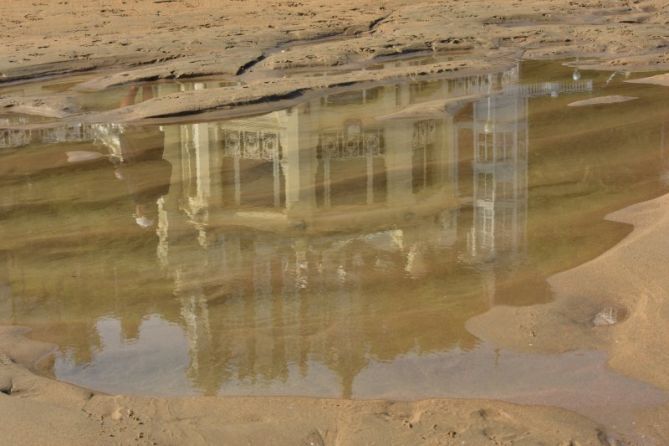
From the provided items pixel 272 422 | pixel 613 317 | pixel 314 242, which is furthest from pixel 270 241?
pixel 272 422

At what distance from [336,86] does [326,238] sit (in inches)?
219

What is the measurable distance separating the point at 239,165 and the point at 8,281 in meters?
3.09

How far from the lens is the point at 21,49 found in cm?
1562

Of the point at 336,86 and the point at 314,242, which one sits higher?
the point at 336,86

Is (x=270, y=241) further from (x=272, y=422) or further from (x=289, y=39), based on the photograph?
(x=289, y=39)

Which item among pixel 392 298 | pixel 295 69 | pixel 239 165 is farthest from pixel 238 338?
pixel 295 69

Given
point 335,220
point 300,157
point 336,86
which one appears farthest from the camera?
point 336,86

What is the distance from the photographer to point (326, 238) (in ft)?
25.1

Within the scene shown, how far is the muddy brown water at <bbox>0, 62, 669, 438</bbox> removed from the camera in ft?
18.0

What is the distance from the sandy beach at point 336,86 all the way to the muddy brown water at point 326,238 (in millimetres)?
170

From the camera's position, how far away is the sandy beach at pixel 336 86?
479 centimetres

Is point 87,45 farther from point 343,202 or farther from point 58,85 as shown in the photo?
point 343,202

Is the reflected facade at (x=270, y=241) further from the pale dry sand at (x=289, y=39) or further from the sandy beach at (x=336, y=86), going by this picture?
the pale dry sand at (x=289, y=39)

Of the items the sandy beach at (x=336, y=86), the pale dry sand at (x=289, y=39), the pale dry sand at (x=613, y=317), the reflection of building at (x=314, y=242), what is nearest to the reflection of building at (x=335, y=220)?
the reflection of building at (x=314, y=242)
